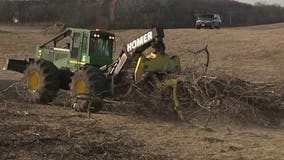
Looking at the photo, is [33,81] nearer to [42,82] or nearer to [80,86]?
[42,82]

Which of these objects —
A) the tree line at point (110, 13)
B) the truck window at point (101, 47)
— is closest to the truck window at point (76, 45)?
the truck window at point (101, 47)

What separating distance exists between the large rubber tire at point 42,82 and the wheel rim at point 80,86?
4.13 feet

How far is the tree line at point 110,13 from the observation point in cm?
6781

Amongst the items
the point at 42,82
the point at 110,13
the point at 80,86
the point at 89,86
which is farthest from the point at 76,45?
the point at 110,13

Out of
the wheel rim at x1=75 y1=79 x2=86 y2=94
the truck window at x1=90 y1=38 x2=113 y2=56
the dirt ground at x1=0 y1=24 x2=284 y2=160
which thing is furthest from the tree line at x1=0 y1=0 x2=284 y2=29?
the dirt ground at x1=0 y1=24 x2=284 y2=160

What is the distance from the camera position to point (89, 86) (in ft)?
46.5

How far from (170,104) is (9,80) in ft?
30.3

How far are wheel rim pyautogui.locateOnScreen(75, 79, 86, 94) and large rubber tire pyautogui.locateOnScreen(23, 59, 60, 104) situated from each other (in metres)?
1.26

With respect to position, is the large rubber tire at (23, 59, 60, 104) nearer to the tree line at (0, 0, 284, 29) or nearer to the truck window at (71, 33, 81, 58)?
the truck window at (71, 33, 81, 58)

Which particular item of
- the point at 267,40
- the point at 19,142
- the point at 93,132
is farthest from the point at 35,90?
the point at 267,40

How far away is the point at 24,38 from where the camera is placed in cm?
4194

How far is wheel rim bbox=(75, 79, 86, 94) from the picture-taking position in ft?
47.5

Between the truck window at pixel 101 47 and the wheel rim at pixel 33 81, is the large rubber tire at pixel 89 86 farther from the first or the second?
the wheel rim at pixel 33 81

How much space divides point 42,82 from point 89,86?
6.76 feet
